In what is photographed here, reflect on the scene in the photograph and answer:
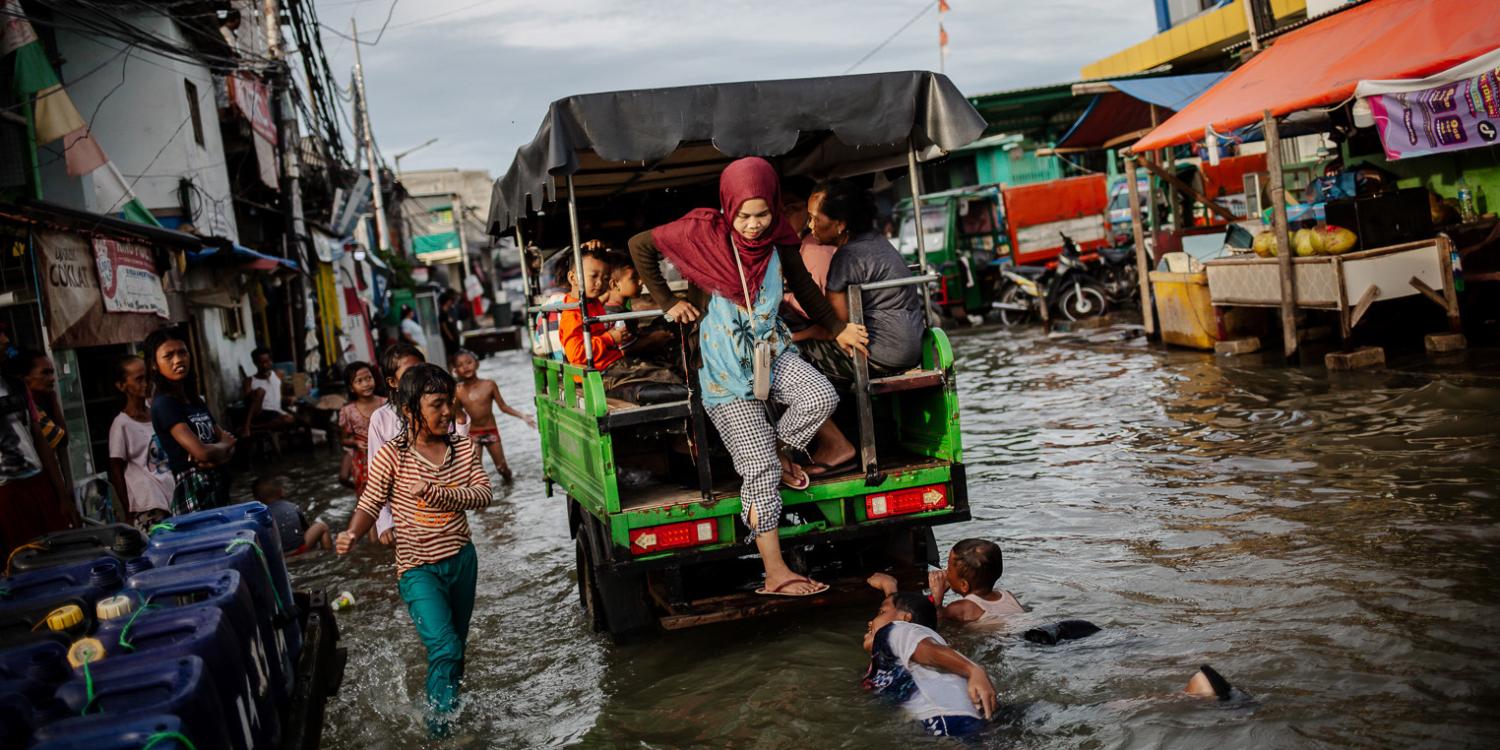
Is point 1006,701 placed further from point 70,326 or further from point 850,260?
point 70,326

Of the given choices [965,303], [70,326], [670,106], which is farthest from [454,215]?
[670,106]

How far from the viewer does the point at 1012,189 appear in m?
23.2

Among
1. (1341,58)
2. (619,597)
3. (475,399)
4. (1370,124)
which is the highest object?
(1341,58)

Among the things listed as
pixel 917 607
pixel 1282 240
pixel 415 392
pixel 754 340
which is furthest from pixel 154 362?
pixel 1282 240

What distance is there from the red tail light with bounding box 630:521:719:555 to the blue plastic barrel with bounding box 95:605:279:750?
185 centimetres

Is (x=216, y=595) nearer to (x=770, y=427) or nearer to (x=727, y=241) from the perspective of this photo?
(x=770, y=427)

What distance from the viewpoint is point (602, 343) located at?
648cm

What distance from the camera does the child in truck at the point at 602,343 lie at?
6.10 m

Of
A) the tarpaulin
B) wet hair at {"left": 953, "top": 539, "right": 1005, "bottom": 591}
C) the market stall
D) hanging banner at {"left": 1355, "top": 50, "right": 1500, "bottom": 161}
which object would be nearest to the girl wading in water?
wet hair at {"left": 953, "top": 539, "right": 1005, "bottom": 591}

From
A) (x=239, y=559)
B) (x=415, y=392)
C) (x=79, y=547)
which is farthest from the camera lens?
(x=415, y=392)

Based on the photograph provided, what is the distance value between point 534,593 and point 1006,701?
3.71 m

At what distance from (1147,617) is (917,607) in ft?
3.91

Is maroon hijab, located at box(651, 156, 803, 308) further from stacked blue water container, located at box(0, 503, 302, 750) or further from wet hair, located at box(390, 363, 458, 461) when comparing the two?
stacked blue water container, located at box(0, 503, 302, 750)

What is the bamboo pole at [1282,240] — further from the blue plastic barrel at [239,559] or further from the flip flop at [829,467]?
the blue plastic barrel at [239,559]
